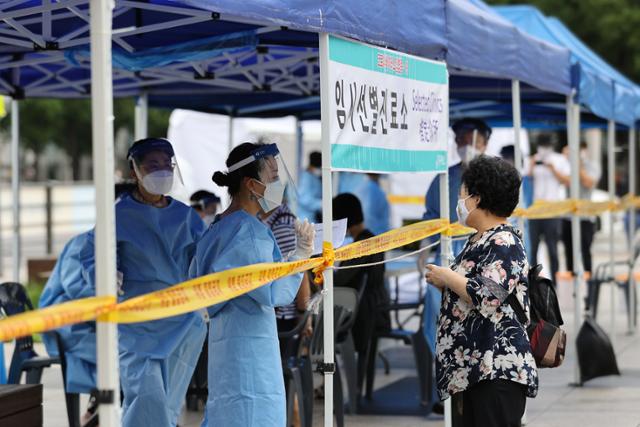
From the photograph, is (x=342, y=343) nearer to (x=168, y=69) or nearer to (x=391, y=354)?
(x=168, y=69)

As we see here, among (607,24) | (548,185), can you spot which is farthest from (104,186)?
(607,24)

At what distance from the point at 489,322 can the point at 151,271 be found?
1968 millimetres

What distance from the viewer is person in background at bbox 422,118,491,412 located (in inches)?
298

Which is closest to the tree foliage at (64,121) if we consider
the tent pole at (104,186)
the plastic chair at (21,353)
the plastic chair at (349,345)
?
the plastic chair at (349,345)

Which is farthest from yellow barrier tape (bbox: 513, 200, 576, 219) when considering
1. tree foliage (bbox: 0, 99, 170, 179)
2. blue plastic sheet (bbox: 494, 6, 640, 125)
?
tree foliage (bbox: 0, 99, 170, 179)

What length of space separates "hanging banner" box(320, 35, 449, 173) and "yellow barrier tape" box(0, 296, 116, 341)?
69.7 inches

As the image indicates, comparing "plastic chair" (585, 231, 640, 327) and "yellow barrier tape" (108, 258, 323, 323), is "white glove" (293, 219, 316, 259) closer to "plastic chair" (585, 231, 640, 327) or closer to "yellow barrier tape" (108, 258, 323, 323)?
"yellow barrier tape" (108, 258, 323, 323)

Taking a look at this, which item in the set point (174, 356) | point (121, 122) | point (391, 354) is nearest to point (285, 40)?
point (174, 356)

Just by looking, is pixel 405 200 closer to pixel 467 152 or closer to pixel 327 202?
pixel 467 152

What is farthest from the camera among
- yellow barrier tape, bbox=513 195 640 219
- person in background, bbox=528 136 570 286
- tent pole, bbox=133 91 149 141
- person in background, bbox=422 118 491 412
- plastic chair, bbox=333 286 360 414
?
person in background, bbox=528 136 570 286

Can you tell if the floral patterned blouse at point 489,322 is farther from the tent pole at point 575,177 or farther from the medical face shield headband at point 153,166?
the tent pole at point 575,177

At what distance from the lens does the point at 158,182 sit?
5852 millimetres

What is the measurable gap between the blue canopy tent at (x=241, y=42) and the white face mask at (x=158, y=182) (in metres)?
0.75

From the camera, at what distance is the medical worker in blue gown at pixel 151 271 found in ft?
19.1
